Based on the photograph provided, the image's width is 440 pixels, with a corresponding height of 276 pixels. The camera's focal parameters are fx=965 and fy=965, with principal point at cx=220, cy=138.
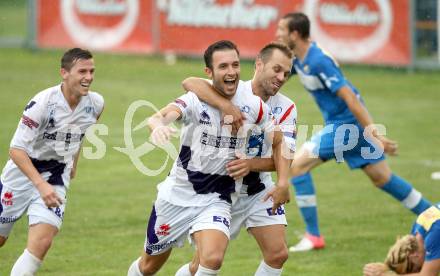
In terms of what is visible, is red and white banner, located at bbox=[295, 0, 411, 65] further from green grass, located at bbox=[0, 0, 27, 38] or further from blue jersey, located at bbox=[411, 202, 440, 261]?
blue jersey, located at bbox=[411, 202, 440, 261]

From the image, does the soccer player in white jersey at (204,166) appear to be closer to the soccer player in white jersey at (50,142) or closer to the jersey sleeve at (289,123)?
the jersey sleeve at (289,123)

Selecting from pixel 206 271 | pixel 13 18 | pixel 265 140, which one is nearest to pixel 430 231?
pixel 265 140

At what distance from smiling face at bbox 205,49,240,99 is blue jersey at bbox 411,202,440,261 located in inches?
72.9

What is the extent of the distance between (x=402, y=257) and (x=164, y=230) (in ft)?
6.64

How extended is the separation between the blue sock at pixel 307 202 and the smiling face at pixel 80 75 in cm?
322

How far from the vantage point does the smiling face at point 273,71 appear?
8.21 meters

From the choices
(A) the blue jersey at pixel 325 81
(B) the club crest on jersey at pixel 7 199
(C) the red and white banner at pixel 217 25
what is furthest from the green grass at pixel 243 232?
(A) the blue jersey at pixel 325 81

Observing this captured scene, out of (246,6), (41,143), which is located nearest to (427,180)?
(41,143)

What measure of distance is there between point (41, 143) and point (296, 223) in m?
4.26

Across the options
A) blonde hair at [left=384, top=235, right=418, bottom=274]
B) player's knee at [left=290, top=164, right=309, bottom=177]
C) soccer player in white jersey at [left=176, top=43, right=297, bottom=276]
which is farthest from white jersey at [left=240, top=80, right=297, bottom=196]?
player's knee at [left=290, top=164, right=309, bottom=177]

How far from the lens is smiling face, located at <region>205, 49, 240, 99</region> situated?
7863mm

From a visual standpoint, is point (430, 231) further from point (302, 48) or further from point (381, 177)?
point (302, 48)

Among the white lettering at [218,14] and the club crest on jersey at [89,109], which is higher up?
the club crest on jersey at [89,109]

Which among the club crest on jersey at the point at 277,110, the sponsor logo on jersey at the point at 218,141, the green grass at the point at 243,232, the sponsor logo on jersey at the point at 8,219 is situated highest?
the club crest on jersey at the point at 277,110
